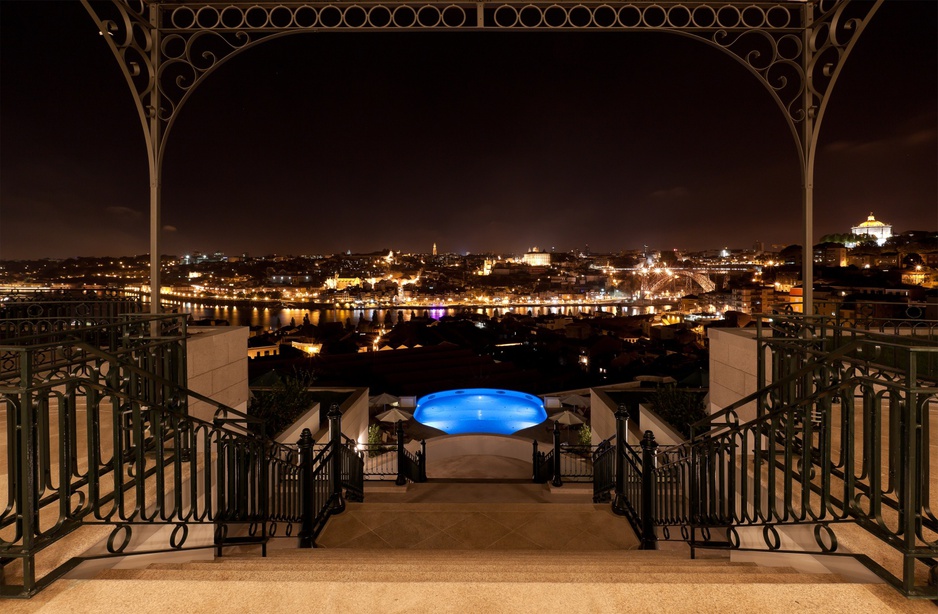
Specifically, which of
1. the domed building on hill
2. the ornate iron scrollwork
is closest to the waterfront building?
the domed building on hill

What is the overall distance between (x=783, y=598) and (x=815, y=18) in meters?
6.62

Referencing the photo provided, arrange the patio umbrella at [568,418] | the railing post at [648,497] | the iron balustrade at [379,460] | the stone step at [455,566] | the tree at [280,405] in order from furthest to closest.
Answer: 1. the patio umbrella at [568,418]
2. the iron balustrade at [379,460]
3. the tree at [280,405]
4. the railing post at [648,497]
5. the stone step at [455,566]

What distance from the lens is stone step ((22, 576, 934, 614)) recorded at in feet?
7.51

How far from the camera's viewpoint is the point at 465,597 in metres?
2.40

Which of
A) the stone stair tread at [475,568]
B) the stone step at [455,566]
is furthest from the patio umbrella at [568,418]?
the stone stair tread at [475,568]

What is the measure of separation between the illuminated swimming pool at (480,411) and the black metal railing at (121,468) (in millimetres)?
12846

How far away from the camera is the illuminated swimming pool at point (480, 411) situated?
61.0ft

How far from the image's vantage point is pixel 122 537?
11.0ft

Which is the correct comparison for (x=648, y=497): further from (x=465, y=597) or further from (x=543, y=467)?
(x=543, y=467)

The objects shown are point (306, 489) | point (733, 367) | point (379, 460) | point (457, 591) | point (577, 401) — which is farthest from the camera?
point (577, 401)

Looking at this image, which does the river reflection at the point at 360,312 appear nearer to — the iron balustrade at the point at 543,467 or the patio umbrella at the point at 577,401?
the patio umbrella at the point at 577,401

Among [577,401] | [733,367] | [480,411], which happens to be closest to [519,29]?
[733,367]

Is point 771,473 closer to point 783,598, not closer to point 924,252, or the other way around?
point 783,598

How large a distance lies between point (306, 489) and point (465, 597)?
3.10 meters
